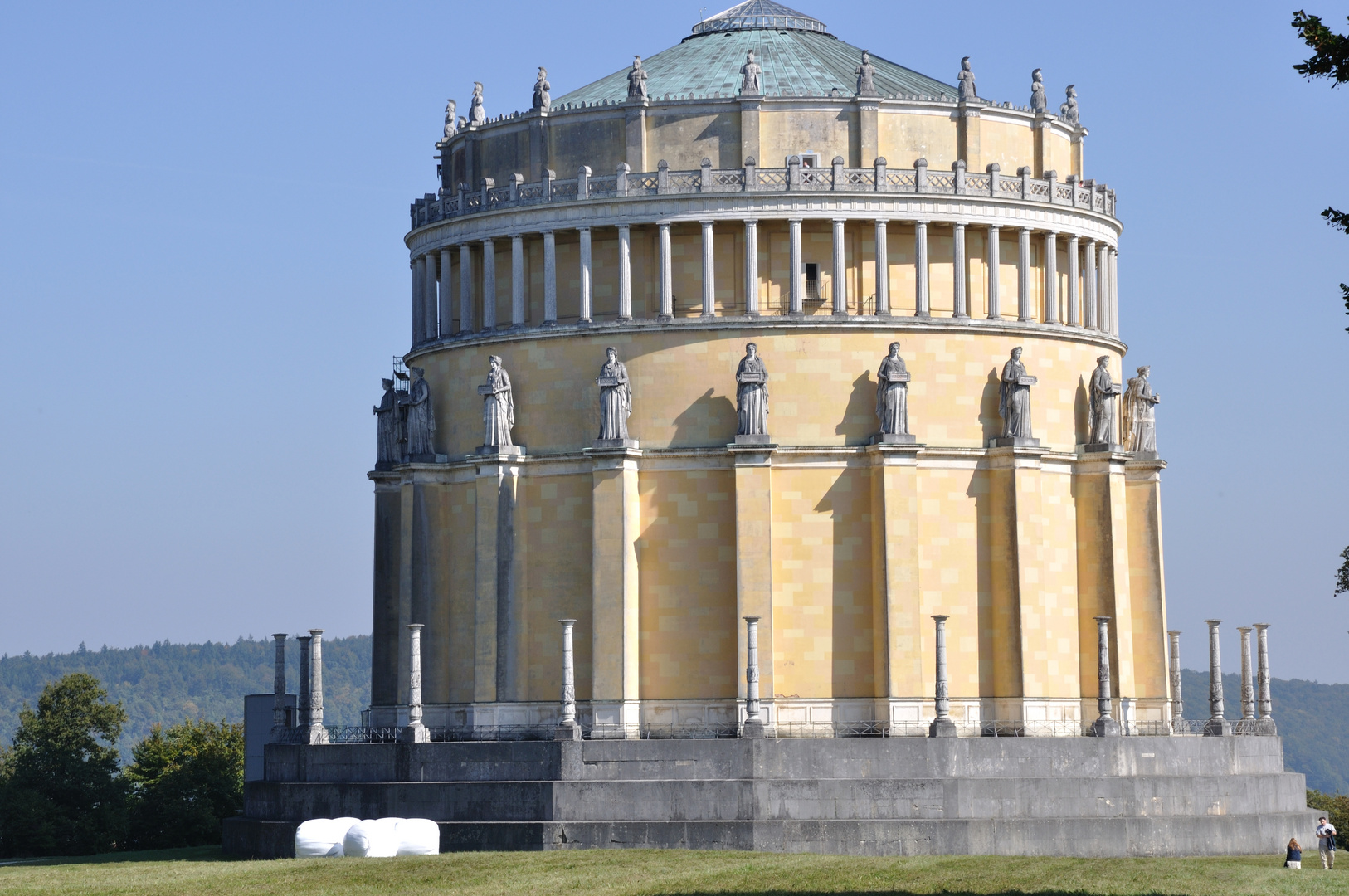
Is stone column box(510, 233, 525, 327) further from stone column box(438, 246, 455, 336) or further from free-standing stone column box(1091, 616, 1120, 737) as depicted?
free-standing stone column box(1091, 616, 1120, 737)

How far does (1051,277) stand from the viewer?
62938 millimetres

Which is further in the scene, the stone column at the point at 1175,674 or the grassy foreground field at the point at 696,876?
the stone column at the point at 1175,674

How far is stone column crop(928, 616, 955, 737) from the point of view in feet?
178

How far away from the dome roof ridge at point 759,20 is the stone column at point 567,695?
22.5 metres

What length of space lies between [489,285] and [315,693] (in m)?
12.7

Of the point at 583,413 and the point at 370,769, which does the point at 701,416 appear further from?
the point at 370,769

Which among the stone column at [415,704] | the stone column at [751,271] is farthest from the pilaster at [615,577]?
the stone column at [751,271]

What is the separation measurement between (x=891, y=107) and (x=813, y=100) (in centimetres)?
227

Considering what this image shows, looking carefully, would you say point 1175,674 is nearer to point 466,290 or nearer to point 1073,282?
point 1073,282

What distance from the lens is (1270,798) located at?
2249 inches

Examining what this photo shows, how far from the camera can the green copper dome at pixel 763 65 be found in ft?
210

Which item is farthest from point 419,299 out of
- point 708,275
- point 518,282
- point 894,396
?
point 894,396

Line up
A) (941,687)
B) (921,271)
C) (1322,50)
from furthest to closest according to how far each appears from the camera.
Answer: (921,271) < (941,687) < (1322,50)

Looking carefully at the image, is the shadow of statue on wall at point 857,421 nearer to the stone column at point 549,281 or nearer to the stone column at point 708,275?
the stone column at point 708,275
